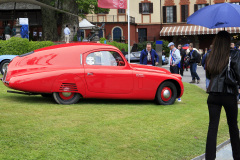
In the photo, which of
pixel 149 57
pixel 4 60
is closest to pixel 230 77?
pixel 149 57

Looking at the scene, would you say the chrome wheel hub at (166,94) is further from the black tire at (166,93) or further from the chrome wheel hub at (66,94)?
the chrome wheel hub at (66,94)

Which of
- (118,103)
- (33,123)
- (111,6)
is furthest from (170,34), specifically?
(33,123)

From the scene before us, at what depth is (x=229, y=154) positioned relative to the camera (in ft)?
21.0

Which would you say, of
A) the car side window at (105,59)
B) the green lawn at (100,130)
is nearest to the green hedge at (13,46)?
the green lawn at (100,130)

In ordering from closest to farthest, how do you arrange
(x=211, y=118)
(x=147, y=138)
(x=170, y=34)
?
(x=211, y=118)
(x=147, y=138)
(x=170, y=34)

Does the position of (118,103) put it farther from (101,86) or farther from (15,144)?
(15,144)

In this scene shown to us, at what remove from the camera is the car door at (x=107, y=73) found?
403 inches

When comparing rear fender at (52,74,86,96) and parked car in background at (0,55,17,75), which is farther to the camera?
parked car in background at (0,55,17,75)

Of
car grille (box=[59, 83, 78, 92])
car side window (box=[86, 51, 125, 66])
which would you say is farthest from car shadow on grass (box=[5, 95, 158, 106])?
car side window (box=[86, 51, 125, 66])

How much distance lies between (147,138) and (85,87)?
3.67 metres

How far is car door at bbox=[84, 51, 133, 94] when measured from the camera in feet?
33.6

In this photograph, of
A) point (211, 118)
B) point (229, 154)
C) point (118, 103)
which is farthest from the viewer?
point (118, 103)

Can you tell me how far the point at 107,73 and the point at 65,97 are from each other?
3.98ft

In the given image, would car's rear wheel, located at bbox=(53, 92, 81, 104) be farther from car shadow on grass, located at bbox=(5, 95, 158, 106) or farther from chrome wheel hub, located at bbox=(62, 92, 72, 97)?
car shadow on grass, located at bbox=(5, 95, 158, 106)
